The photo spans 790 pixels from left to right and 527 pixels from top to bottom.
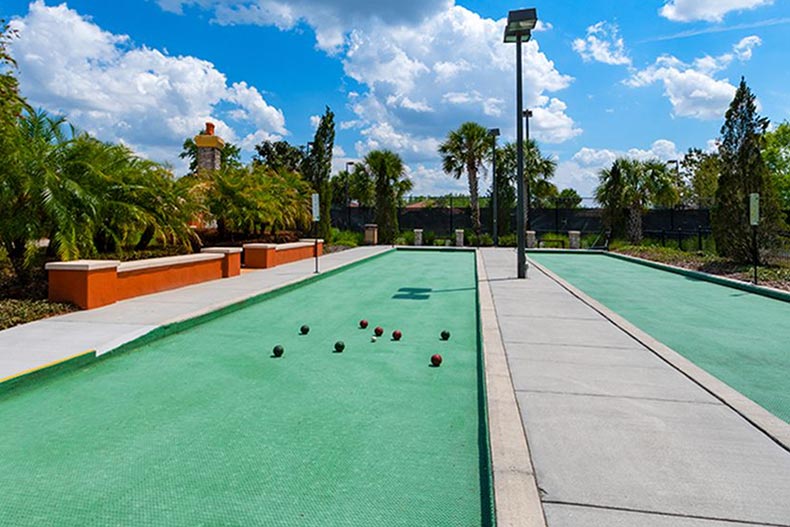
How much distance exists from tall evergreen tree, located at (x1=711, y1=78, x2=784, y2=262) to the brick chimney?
1742 centimetres

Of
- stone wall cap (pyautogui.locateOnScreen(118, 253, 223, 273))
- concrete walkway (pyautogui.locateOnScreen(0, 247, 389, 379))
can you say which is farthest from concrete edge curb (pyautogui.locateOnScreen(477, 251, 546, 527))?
stone wall cap (pyautogui.locateOnScreen(118, 253, 223, 273))

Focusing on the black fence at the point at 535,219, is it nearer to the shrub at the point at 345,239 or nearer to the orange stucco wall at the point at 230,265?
the shrub at the point at 345,239

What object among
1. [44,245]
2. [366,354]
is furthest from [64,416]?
[44,245]

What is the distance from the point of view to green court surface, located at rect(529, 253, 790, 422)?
4.47 metres

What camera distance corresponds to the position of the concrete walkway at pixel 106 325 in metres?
4.91

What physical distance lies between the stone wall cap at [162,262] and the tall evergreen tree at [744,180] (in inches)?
515

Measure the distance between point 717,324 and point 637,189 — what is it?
1928cm

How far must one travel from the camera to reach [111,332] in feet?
19.4

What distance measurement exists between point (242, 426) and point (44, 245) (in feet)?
27.0

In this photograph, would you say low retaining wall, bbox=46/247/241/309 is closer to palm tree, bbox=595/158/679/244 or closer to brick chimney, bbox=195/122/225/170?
brick chimney, bbox=195/122/225/170

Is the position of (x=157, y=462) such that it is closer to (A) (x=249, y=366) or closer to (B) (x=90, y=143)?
(A) (x=249, y=366)

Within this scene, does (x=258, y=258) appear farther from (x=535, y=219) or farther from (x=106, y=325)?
(x=535, y=219)

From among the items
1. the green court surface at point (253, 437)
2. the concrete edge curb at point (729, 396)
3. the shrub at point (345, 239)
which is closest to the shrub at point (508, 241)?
the shrub at point (345, 239)

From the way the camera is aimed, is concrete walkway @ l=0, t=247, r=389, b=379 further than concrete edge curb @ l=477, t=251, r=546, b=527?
Yes
